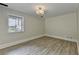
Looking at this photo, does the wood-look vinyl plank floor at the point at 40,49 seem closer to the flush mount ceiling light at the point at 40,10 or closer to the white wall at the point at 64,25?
the white wall at the point at 64,25

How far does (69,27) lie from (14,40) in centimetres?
283

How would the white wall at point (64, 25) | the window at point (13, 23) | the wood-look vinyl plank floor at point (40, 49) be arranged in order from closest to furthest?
the wood-look vinyl plank floor at point (40, 49), the window at point (13, 23), the white wall at point (64, 25)

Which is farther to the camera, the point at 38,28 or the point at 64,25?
the point at 64,25

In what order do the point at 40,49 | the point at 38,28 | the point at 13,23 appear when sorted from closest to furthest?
the point at 40,49 → the point at 13,23 → the point at 38,28

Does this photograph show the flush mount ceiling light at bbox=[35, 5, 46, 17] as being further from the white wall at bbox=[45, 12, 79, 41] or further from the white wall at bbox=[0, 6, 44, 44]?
the white wall at bbox=[45, 12, 79, 41]

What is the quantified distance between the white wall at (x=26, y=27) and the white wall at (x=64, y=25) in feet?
1.71

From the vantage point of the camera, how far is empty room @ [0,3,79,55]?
284 centimetres

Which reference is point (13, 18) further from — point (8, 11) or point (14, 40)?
point (14, 40)

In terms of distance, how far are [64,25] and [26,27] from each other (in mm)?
1913

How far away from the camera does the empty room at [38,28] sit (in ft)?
9.31

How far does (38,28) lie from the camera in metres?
3.79

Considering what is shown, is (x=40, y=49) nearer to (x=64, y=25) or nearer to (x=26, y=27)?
(x=26, y=27)

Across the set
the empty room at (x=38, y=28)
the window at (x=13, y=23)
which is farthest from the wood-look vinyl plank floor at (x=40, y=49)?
the window at (x=13, y=23)

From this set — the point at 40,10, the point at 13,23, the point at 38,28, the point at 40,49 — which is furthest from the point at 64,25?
the point at 13,23
